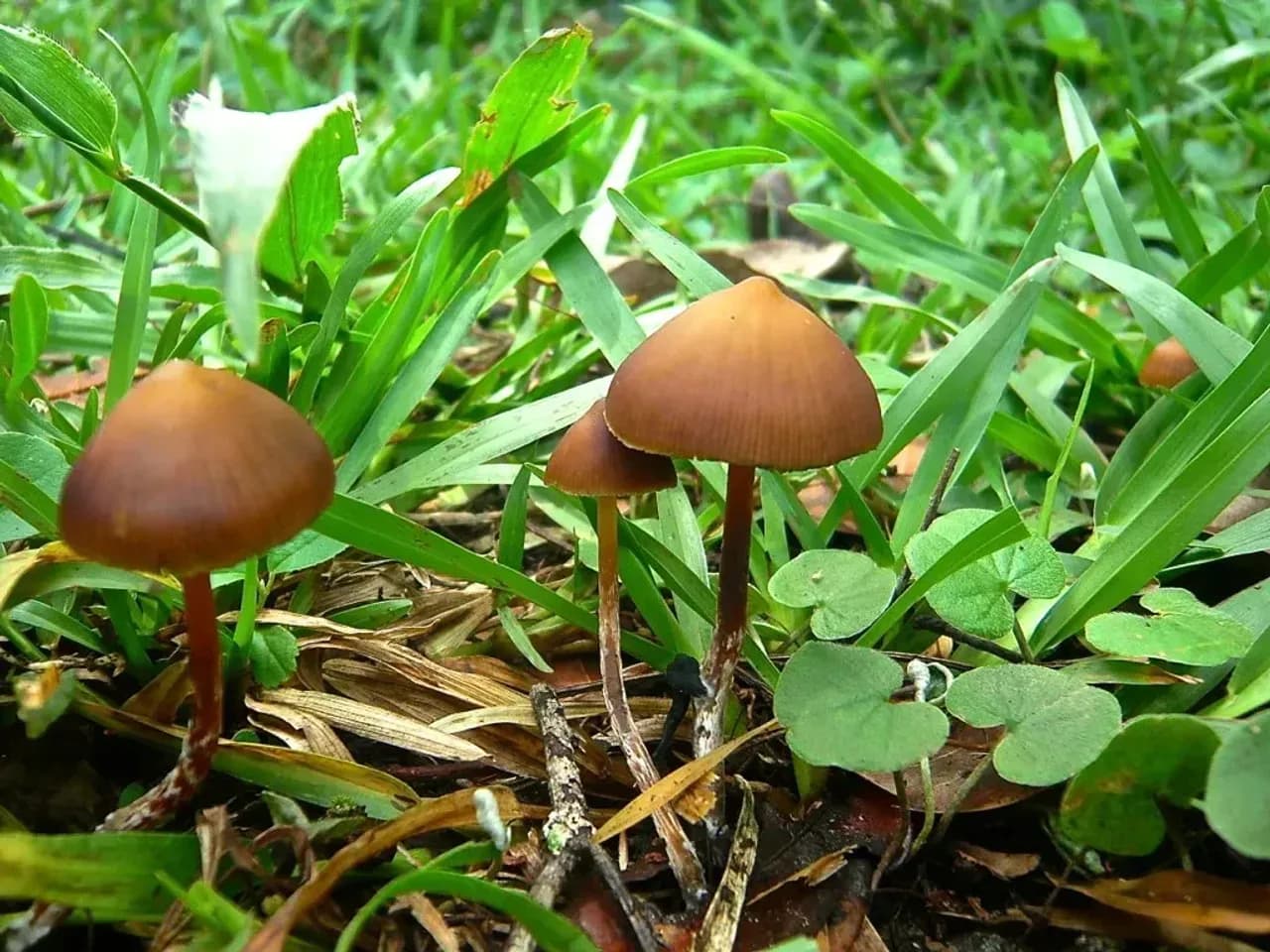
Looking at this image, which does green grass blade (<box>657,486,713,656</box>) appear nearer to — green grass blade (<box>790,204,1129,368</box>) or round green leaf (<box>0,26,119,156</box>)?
green grass blade (<box>790,204,1129,368</box>)

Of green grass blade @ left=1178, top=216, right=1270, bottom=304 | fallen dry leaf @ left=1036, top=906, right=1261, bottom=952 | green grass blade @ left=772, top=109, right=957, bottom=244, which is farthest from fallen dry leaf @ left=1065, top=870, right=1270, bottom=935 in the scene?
green grass blade @ left=772, top=109, right=957, bottom=244

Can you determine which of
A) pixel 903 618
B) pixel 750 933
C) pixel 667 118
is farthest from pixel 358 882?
→ pixel 667 118

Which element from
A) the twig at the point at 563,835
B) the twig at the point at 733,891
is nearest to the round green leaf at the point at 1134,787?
the twig at the point at 733,891

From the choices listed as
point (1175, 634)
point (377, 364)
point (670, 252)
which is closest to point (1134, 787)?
point (1175, 634)

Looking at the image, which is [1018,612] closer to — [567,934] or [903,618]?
[903,618]

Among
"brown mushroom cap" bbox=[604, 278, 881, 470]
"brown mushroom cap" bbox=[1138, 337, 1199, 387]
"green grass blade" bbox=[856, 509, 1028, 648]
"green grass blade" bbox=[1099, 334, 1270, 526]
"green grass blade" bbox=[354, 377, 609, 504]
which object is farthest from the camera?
"brown mushroom cap" bbox=[1138, 337, 1199, 387]

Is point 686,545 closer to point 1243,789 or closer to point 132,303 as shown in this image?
point 1243,789

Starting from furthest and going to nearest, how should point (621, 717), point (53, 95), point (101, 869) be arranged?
1. point (53, 95)
2. point (621, 717)
3. point (101, 869)
